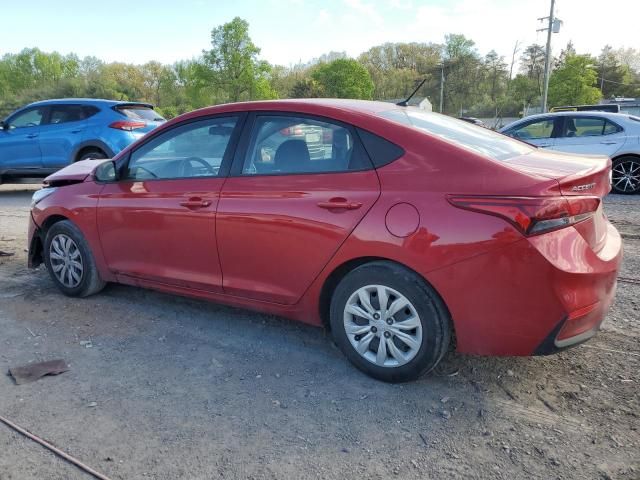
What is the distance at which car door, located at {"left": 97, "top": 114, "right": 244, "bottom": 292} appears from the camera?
12.2 ft

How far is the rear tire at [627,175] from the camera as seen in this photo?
9.37 metres

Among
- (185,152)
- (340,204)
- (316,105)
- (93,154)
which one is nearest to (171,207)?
(185,152)

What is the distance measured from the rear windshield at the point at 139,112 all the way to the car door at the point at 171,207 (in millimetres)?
6867

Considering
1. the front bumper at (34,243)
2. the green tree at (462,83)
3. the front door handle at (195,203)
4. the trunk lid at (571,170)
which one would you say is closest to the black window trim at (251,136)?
the front door handle at (195,203)

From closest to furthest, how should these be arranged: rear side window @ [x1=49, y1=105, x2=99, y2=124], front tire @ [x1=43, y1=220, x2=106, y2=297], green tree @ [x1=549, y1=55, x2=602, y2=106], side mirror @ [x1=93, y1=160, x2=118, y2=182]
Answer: side mirror @ [x1=93, y1=160, x2=118, y2=182] < front tire @ [x1=43, y1=220, x2=106, y2=297] < rear side window @ [x1=49, y1=105, x2=99, y2=124] < green tree @ [x1=549, y1=55, x2=602, y2=106]

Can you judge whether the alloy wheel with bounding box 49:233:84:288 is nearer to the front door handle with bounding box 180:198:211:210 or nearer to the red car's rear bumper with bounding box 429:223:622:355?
the front door handle with bounding box 180:198:211:210

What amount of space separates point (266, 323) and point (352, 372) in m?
1.03

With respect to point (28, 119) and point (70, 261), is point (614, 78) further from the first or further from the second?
point (70, 261)

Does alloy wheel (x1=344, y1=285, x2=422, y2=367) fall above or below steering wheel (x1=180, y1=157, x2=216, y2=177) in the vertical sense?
below

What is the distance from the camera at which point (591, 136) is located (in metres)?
9.68

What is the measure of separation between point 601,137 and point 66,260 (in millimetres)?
8880

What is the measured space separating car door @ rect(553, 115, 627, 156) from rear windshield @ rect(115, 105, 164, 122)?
7.86m

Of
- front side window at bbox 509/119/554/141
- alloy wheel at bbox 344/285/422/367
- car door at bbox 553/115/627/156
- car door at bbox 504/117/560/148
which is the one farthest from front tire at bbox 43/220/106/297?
car door at bbox 553/115/627/156

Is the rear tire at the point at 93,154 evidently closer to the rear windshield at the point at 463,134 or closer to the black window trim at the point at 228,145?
the black window trim at the point at 228,145
